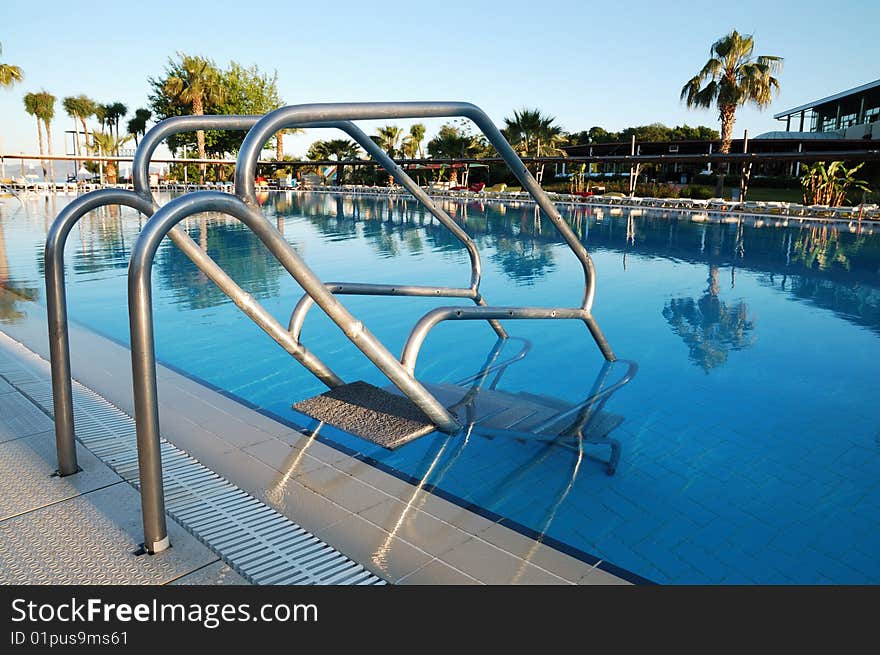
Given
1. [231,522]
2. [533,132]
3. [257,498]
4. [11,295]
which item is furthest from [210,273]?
[533,132]

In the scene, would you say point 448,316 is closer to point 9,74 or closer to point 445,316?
point 445,316

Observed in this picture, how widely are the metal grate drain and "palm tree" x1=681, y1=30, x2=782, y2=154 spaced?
29488 millimetres

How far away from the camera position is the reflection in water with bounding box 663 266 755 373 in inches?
253

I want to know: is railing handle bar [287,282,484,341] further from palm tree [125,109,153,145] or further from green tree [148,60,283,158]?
palm tree [125,109,153,145]

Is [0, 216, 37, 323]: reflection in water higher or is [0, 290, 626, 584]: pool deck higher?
[0, 216, 37, 323]: reflection in water

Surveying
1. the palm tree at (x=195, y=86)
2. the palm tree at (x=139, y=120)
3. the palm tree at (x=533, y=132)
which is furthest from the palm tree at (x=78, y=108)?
the palm tree at (x=533, y=132)

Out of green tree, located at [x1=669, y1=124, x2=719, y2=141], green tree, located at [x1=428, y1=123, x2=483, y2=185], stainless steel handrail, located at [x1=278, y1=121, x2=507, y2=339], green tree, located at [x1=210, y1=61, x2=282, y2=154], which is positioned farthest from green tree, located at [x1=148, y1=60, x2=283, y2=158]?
stainless steel handrail, located at [x1=278, y1=121, x2=507, y2=339]

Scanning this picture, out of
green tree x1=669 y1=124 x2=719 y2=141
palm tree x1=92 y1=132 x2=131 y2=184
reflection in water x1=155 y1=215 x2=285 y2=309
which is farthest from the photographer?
palm tree x1=92 y1=132 x2=131 y2=184

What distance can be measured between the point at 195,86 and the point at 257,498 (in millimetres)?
49197

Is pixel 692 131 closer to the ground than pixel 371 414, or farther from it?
farther from it

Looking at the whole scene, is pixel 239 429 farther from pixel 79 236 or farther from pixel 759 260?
pixel 79 236

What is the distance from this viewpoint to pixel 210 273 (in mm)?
3461

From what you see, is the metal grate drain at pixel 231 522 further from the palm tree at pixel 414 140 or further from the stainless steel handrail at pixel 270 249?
the palm tree at pixel 414 140
